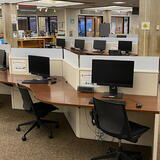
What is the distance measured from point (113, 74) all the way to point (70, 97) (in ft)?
2.23

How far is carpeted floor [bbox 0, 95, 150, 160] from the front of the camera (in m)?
3.41

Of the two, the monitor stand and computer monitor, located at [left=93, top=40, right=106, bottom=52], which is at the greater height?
computer monitor, located at [left=93, top=40, right=106, bottom=52]

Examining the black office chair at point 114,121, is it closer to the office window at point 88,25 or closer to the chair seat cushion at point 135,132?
the chair seat cushion at point 135,132

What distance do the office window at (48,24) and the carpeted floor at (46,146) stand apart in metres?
11.9

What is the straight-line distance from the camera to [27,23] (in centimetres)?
1505

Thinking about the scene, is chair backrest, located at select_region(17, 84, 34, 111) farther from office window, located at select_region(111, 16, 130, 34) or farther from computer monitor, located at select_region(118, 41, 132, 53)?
office window, located at select_region(111, 16, 130, 34)

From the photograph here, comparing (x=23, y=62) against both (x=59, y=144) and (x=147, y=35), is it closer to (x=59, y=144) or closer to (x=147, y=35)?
(x=59, y=144)

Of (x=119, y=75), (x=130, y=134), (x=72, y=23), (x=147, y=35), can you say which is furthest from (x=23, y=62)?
(x=72, y=23)

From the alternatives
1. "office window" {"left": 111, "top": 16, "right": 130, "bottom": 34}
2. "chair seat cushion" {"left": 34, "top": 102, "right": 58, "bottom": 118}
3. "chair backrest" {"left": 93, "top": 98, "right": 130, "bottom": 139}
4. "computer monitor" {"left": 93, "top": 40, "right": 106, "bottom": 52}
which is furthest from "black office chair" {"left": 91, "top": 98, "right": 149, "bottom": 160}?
"office window" {"left": 111, "top": 16, "right": 130, "bottom": 34}

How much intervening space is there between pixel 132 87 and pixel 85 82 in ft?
2.44

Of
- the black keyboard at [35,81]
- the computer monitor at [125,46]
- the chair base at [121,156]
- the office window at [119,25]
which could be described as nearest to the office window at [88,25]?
the office window at [119,25]

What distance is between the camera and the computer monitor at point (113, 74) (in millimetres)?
3342

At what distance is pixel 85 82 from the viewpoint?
379 cm

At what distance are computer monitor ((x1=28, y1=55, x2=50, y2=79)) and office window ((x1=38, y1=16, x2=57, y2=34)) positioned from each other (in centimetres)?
1136
